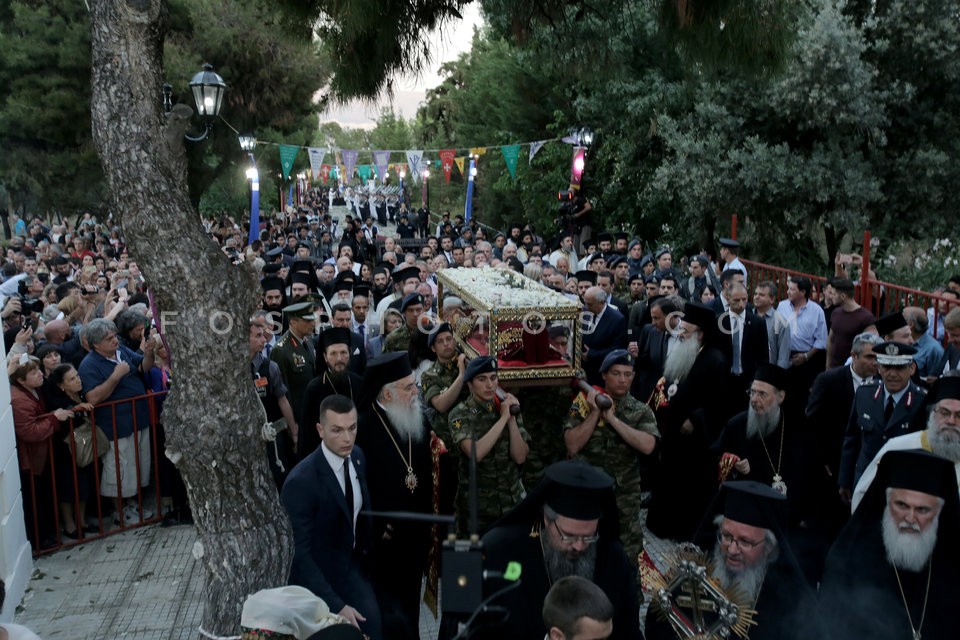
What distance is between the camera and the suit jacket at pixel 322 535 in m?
4.47

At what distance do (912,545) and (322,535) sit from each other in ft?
9.41

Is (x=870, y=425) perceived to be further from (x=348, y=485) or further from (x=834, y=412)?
(x=348, y=485)

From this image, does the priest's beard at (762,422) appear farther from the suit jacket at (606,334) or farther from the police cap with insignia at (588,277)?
the police cap with insignia at (588,277)

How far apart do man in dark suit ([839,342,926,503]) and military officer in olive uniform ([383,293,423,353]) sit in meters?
3.63

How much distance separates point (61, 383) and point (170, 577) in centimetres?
179

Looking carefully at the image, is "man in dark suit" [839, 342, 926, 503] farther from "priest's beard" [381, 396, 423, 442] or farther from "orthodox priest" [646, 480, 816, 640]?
"priest's beard" [381, 396, 423, 442]

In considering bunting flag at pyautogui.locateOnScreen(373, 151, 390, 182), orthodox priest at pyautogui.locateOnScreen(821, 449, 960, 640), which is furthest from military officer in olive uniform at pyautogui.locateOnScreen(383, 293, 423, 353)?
bunting flag at pyautogui.locateOnScreen(373, 151, 390, 182)

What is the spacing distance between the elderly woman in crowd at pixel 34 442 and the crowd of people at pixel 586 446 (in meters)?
0.02

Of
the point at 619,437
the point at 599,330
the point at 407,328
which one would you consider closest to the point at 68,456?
the point at 407,328

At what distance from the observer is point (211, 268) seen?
14.1ft

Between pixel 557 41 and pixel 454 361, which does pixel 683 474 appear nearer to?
pixel 454 361

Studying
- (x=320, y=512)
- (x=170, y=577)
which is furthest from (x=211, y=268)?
(x=170, y=577)

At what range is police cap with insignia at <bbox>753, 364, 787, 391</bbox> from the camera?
5934mm

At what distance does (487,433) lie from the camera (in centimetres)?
552
